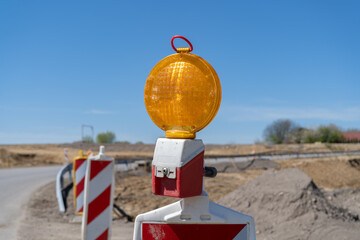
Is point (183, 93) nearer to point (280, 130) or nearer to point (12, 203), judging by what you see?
point (12, 203)

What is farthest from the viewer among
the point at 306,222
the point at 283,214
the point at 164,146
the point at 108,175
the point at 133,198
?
the point at 133,198

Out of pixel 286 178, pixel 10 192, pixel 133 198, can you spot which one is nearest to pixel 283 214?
pixel 286 178

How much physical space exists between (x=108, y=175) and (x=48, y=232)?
3.44 meters

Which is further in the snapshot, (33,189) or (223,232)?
(33,189)

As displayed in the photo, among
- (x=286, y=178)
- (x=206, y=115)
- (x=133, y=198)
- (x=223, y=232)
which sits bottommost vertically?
(x=133, y=198)

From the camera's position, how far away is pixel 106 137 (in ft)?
268

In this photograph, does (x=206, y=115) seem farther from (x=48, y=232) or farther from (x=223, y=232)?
(x=48, y=232)

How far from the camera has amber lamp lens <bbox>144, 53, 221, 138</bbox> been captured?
68.4 inches

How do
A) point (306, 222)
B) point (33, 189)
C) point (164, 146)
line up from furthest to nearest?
point (33, 189)
point (306, 222)
point (164, 146)

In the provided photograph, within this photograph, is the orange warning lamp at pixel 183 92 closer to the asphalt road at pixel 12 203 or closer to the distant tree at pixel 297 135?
the asphalt road at pixel 12 203

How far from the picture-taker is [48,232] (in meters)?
6.76

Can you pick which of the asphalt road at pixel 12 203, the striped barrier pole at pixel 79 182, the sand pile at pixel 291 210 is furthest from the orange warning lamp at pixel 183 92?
the asphalt road at pixel 12 203

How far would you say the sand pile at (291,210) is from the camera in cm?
634

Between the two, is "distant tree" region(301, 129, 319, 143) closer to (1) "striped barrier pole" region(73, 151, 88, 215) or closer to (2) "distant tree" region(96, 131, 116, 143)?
(2) "distant tree" region(96, 131, 116, 143)
